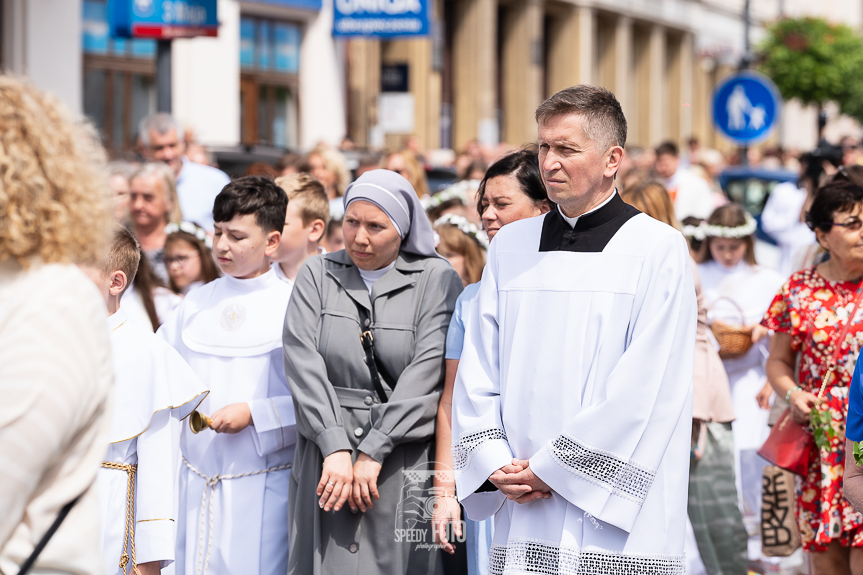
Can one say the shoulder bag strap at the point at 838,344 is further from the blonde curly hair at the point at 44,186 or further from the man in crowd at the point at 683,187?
the man in crowd at the point at 683,187

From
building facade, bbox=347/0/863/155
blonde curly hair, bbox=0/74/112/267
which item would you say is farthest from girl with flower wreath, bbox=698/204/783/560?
building facade, bbox=347/0/863/155

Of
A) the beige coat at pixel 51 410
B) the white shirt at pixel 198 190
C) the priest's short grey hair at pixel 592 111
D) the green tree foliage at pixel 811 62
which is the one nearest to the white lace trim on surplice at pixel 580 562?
the priest's short grey hair at pixel 592 111

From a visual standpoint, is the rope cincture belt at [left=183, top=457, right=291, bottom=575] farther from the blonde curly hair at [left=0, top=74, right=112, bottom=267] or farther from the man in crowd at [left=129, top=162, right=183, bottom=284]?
the man in crowd at [left=129, top=162, right=183, bottom=284]

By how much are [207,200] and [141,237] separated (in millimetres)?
1563

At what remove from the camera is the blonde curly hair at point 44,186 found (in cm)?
222

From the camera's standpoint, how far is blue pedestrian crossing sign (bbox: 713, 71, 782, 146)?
44.9 ft

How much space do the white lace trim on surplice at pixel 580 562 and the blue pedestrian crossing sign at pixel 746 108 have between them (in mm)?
10800

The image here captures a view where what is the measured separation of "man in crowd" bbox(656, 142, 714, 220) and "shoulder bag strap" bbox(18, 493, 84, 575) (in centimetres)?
1022

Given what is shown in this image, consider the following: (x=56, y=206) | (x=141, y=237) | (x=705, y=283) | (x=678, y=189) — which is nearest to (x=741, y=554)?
(x=705, y=283)

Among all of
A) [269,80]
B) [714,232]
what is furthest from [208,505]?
[269,80]

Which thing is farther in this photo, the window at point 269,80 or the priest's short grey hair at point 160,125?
the window at point 269,80

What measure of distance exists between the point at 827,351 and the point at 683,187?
7967 millimetres

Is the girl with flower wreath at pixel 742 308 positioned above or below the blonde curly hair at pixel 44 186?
below

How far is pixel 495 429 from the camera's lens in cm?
371
